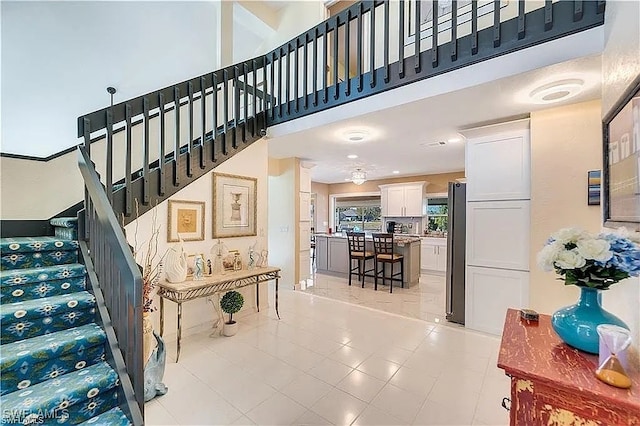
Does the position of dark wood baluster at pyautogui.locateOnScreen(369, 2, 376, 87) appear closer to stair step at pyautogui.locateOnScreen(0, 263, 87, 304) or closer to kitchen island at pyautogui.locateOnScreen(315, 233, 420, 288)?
stair step at pyautogui.locateOnScreen(0, 263, 87, 304)

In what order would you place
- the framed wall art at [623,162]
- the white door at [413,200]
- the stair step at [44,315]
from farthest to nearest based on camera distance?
the white door at [413,200] < the stair step at [44,315] < the framed wall art at [623,162]

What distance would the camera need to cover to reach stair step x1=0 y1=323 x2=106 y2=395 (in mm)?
1491

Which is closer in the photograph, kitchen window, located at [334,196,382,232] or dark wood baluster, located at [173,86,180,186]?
dark wood baluster, located at [173,86,180,186]

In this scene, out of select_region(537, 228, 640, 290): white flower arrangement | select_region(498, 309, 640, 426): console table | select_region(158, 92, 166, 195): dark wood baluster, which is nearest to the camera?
select_region(498, 309, 640, 426): console table

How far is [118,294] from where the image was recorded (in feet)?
5.48

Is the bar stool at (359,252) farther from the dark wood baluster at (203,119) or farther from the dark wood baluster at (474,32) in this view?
the dark wood baluster at (474,32)

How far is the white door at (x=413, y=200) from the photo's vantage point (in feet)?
24.7

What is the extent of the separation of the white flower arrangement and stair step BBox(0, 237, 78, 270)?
10.5ft

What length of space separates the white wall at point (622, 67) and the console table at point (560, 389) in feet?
0.87

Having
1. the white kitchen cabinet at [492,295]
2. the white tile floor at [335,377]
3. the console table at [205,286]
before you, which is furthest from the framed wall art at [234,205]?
the white kitchen cabinet at [492,295]

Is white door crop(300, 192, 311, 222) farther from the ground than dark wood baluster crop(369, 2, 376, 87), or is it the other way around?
dark wood baluster crop(369, 2, 376, 87)

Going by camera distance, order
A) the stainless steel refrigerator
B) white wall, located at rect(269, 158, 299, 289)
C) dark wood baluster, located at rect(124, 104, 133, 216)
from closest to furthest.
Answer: dark wood baluster, located at rect(124, 104, 133, 216), the stainless steel refrigerator, white wall, located at rect(269, 158, 299, 289)

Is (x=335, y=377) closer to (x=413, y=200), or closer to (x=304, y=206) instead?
(x=304, y=206)

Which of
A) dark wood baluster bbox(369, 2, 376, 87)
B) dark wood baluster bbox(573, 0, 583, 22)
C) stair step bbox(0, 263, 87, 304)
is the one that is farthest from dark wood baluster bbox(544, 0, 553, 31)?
stair step bbox(0, 263, 87, 304)
